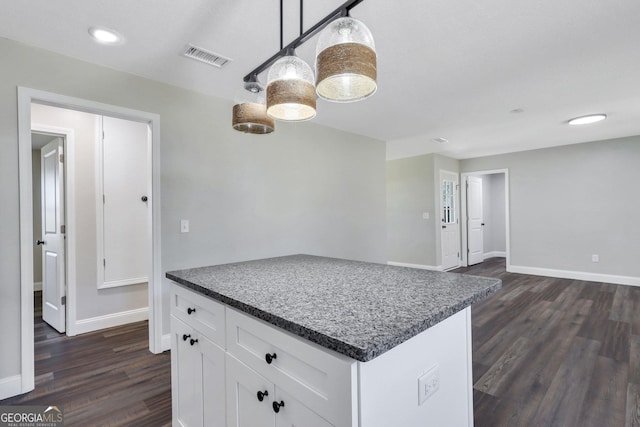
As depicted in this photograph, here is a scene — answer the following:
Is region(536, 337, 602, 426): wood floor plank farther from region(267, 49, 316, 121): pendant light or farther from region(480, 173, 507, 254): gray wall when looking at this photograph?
region(480, 173, 507, 254): gray wall

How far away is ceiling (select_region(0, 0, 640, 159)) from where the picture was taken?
1.79m

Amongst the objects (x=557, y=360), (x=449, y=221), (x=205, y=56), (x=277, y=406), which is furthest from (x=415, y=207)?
(x=277, y=406)

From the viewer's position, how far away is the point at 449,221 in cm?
644

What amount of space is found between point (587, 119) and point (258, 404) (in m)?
4.83

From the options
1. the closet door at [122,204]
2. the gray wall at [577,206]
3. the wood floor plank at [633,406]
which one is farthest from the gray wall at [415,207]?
the closet door at [122,204]

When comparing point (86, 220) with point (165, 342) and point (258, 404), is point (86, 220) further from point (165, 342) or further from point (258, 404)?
point (258, 404)

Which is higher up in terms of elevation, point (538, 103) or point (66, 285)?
point (538, 103)

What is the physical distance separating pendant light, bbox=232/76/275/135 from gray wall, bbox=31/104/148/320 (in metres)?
2.64

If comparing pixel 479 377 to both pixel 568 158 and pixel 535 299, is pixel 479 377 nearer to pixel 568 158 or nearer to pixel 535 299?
pixel 535 299

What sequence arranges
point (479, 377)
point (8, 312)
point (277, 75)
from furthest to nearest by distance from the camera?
1. point (479, 377)
2. point (8, 312)
3. point (277, 75)

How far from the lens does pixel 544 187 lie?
18.5 feet

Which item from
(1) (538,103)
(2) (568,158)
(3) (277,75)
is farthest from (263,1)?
(2) (568,158)

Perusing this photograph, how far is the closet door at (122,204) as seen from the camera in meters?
3.36

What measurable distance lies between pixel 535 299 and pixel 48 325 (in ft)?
19.6
